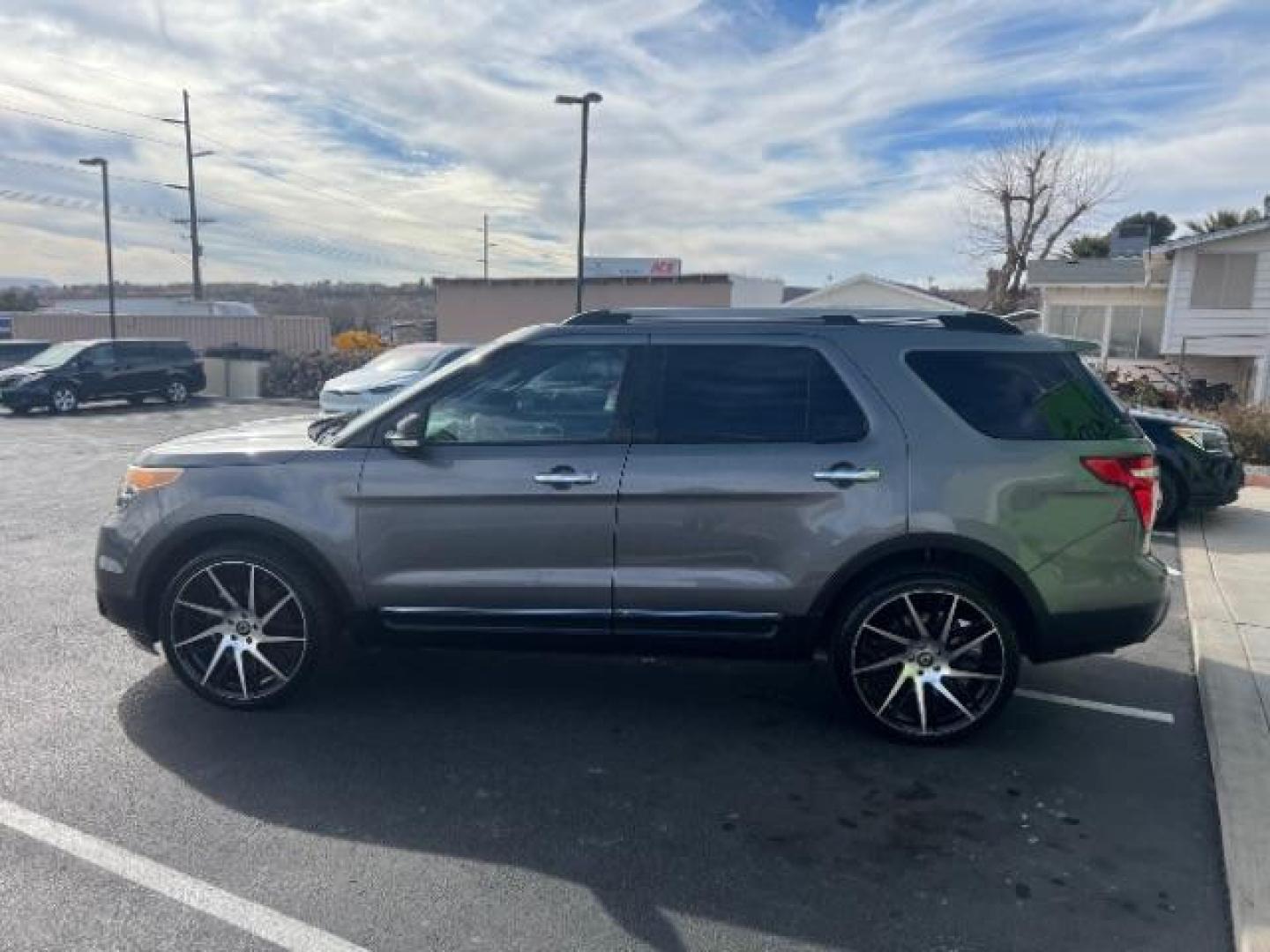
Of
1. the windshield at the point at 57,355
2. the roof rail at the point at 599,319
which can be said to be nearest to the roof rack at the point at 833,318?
the roof rail at the point at 599,319

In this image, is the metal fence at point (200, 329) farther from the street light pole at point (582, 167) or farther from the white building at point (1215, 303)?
the white building at point (1215, 303)

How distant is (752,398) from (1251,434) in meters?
11.4

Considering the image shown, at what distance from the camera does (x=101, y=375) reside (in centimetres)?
1998

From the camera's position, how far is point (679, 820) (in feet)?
10.4

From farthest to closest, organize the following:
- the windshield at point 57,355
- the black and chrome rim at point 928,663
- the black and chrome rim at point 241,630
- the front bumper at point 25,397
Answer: the windshield at point 57,355 < the front bumper at point 25,397 < the black and chrome rim at point 241,630 < the black and chrome rim at point 928,663

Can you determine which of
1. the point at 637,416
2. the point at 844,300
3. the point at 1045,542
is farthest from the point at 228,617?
the point at 844,300

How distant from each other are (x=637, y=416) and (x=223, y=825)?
2207 mm

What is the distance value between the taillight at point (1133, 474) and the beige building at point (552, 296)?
84.6ft

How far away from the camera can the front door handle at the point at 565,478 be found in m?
3.66

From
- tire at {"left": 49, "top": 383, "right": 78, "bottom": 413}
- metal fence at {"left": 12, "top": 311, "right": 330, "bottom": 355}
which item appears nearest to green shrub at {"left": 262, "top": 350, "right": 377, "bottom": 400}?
tire at {"left": 49, "top": 383, "right": 78, "bottom": 413}

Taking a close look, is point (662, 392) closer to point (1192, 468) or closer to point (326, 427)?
point (326, 427)

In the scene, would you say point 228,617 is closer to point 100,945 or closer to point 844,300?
point 100,945

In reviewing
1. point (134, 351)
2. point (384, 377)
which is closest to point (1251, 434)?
point (384, 377)

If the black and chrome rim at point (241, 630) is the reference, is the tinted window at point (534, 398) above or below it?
above
